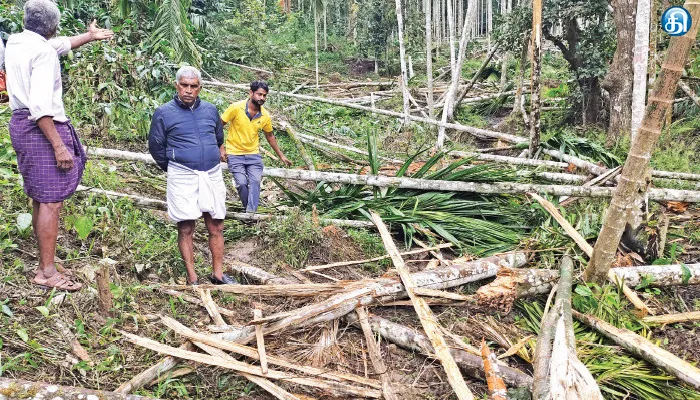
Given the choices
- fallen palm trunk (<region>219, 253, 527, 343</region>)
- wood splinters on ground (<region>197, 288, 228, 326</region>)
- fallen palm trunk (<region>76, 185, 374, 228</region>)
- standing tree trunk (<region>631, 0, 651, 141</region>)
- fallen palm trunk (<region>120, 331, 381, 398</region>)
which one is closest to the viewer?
fallen palm trunk (<region>120, 331, 381, 398</region>)

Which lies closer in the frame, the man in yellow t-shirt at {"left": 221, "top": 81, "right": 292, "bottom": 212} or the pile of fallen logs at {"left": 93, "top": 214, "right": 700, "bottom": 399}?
the pile of fallen logs at {"left": 93, "top": 214, "right": 700, "bottom": 399}

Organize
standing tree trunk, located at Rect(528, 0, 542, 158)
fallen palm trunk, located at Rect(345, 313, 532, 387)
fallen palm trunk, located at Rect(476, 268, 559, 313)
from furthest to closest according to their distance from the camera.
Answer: standing tree trunk, located at Rect(528, 0, 542, 158) → fallen palm trunk, located at Rect(476, 268, 559, 313) → fallen palm trunk, located at Rect(345, 313, 532, 387)

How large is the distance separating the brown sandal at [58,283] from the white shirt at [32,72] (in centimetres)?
105

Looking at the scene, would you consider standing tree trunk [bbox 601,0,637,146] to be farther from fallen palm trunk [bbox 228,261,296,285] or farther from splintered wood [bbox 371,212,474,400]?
fallen palm trunk [bbox 228,261,296,285]

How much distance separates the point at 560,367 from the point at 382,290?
1500mm

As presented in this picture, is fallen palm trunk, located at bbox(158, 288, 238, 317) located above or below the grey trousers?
below

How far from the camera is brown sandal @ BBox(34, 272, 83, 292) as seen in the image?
3.39 metres

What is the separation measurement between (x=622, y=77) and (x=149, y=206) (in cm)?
827

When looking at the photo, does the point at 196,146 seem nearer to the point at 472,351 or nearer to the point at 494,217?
the point at 472,351

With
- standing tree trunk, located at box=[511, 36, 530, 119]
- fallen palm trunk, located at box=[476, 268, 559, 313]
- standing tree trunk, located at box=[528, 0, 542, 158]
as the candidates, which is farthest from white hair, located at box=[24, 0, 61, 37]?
standing tree trunk, located at box=[511, 36, 530, 119]

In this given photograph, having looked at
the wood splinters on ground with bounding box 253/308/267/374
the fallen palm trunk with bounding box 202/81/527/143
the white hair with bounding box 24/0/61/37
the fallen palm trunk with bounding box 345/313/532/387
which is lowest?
the fallen palm trunk with bounding box 345/313/532/387

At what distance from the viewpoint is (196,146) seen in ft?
13.1

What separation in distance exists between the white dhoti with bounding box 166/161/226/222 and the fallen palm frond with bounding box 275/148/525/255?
6.02ft

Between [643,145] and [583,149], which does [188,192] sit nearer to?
[643,145]
